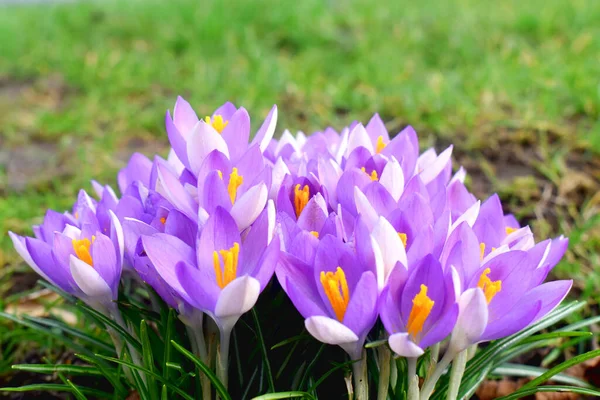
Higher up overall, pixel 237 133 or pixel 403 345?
pixel 237 133

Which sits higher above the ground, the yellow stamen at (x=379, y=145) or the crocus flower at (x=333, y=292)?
the yellow stamen at (x=379, y=145)

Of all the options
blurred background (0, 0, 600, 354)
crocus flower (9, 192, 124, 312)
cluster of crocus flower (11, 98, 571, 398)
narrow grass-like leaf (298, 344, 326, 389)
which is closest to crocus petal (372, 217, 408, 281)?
cluster of crocus flower (11, 98, 571, 398)

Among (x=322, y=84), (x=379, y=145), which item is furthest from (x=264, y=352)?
(x=322, y=84)

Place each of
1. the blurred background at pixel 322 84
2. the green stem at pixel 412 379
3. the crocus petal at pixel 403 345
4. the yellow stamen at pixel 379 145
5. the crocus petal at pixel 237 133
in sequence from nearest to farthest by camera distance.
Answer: the crocus petal at pixel 403 345 → the green stem at pixel 412 379 → the crocus petal at pixel 237 133 → the yellow stamen at pixel 379 145 → the blurred background at pixel 322 84

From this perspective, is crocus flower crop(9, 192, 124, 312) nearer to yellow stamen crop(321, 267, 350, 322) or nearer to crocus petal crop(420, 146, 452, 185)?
yellow stamen crop(321, 267, 350, 322)

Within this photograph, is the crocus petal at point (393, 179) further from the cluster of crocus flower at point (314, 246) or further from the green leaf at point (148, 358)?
the green leaf at point (148, 358)

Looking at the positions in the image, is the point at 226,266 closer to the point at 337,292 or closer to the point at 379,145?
the point at 337,292

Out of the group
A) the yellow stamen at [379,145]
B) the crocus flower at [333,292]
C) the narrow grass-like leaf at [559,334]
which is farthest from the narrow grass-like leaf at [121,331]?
the narrow grass-like leaf at [559,334]
